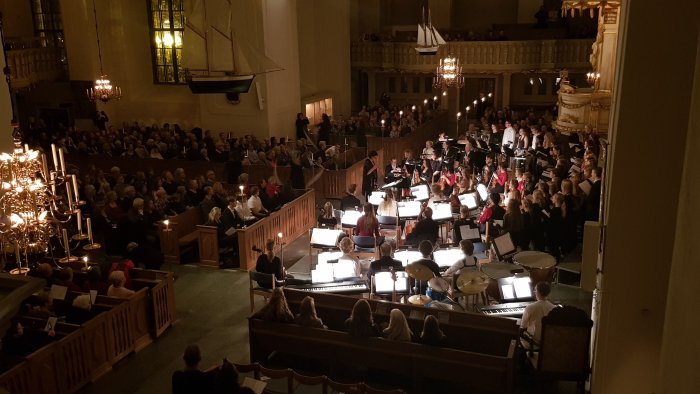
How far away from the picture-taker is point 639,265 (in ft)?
20.9

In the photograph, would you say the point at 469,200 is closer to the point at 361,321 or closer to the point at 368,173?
the point at 368,173

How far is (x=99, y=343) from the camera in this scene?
8.73 metres

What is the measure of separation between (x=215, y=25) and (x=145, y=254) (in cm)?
428

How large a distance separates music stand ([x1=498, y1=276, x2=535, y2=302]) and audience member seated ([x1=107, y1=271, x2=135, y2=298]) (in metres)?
5.23

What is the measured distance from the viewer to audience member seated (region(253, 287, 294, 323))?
27.9 ft

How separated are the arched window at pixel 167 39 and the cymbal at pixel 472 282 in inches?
678

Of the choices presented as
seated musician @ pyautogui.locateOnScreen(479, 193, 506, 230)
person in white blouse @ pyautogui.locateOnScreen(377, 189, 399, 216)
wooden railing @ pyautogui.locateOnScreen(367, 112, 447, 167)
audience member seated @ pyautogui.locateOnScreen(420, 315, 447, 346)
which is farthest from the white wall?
audience member seated @ pyautogui.locateOnScreen(420, 315, 447, 346)

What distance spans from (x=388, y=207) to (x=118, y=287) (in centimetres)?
526

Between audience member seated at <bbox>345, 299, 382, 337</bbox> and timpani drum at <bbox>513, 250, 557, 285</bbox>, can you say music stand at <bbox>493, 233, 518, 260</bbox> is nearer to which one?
timpani drum at <bbox>513, 250, 557, 285</bbox>

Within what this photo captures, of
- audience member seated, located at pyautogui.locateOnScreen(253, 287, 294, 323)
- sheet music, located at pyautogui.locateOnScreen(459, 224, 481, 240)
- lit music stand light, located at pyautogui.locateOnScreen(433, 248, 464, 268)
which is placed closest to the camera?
audience member seated, located at pyautogui.locateOnScreen(253, 287, 294, 323)

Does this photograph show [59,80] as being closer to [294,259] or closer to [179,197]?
[179,197]

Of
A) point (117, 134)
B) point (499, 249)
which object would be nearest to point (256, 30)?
point (117, 134)

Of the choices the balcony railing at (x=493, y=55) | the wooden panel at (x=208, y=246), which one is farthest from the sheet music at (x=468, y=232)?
the balcony railing at (x=493, y=55)

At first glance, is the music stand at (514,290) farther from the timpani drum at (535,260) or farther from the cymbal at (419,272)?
the cymbal at (419,272)
